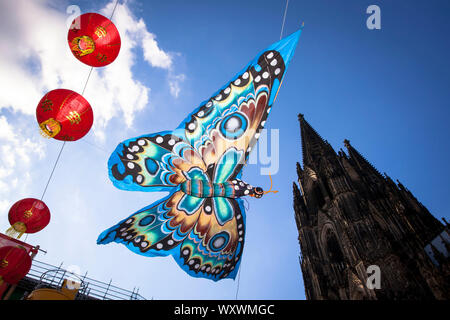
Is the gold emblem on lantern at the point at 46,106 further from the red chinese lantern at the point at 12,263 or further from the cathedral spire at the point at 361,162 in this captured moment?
the cathedral spire at the point at 361,162

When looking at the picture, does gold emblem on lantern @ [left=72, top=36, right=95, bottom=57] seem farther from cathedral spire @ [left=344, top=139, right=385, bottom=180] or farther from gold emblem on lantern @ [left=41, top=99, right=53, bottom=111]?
cathedral spire @ [left=344, top=139, right=385, bottom=180]

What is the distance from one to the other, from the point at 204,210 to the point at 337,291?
56.9 feet

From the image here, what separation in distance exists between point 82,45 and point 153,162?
7.49 feet

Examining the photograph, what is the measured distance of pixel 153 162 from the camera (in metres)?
4.36

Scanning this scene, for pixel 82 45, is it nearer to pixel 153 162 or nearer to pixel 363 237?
pixel 153 162

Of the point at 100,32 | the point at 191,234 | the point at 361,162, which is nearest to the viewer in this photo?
the point at 100,32

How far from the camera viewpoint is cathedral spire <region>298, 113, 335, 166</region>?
28578 millimetres

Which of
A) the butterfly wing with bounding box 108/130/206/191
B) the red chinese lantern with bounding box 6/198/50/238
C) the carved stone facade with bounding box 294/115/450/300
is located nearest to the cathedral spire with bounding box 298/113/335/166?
the carved stone facade with bounding box 294/115/450/300

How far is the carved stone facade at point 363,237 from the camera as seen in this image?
46.9ft

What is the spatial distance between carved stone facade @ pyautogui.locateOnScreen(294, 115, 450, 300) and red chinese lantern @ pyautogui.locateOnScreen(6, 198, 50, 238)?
661 inches

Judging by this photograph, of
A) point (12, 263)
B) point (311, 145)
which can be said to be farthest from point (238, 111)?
point (311, 145)

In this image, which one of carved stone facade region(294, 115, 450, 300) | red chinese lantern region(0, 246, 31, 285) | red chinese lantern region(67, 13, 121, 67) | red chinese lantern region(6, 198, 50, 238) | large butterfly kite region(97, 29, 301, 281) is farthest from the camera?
carved stone facade region(294, 115, 450, 300)
